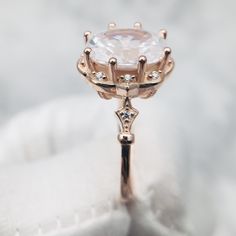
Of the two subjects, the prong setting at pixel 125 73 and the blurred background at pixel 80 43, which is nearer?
the prong setting at pixel 125 73

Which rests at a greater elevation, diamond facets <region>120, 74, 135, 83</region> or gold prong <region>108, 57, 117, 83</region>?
gold prong <region>108, 57, 117, 83</region>

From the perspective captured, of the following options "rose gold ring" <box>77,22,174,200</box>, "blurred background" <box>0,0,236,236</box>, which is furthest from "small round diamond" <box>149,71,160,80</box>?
"blurred background" <box>0,0,236,236</box>

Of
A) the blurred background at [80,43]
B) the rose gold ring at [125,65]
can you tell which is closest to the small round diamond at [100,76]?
the rose gold ring at [125,65]

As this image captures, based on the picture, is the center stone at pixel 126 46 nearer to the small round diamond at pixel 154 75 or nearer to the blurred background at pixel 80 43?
the small round diamond at pixel 154 75

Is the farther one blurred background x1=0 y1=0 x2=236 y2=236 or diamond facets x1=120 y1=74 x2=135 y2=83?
blurred background x1=0 y1=0 x2=236 y2=236

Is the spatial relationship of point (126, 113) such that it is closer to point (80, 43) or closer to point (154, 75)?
point (154, 75)

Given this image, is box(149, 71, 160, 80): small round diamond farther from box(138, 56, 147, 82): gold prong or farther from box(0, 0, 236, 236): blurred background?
box(0, 0, 236, 236): blurred background

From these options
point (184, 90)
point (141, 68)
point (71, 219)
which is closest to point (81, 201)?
point (71, 219)

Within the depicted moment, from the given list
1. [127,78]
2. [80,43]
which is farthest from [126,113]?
[80,43]
